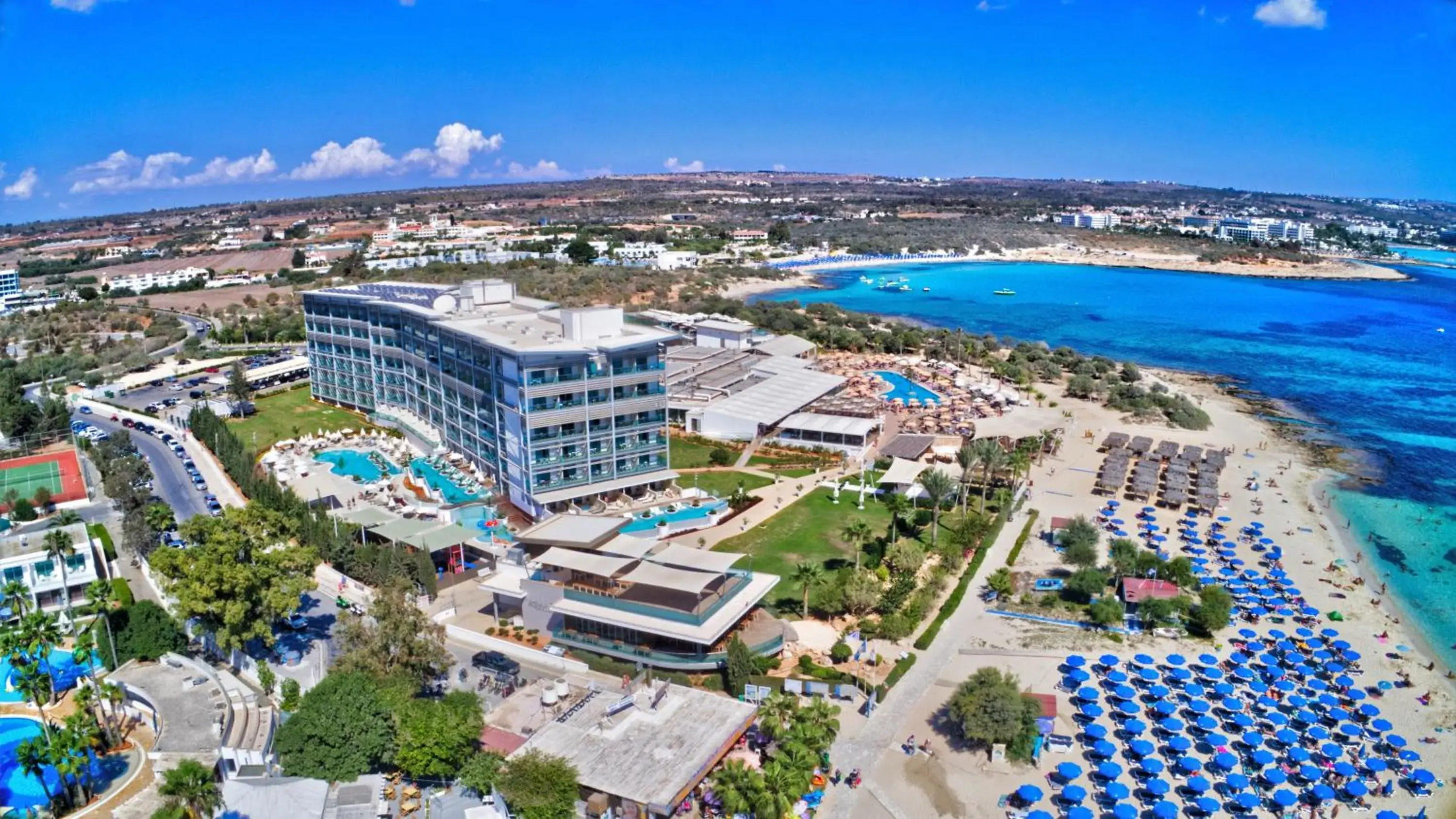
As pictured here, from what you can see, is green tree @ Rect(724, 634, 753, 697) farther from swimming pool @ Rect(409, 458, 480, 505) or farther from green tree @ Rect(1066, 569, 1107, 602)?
swimming pool @ Rect(409, 458, 480, 505)

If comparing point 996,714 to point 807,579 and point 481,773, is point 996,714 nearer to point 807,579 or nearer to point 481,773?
point 807,579

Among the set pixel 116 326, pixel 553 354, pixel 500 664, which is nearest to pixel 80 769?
pixel 500 664

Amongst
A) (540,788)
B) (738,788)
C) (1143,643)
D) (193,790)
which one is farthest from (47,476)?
(1143,643)

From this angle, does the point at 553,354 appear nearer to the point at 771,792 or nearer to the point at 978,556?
the point at 978,556

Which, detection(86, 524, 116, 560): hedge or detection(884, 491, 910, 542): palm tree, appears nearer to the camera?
detection(86, 524, 116, 560): hedge

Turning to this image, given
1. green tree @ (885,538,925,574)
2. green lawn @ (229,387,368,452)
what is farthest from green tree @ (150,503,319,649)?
green lawn @ (229,387,368,452)

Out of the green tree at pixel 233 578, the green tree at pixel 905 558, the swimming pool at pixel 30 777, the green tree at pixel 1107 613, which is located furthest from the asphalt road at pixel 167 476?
the green tree at pixel 1107 613

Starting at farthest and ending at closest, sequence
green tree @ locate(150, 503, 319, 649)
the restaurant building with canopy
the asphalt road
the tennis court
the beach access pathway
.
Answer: the tennis court
the asphalt road
the restaurant building with canopy
green tree @ locate(150, 503, 319, 649)
the beach access pathway

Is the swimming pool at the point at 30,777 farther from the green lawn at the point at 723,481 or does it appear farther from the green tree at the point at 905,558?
the green lawn at the point at 723,481
